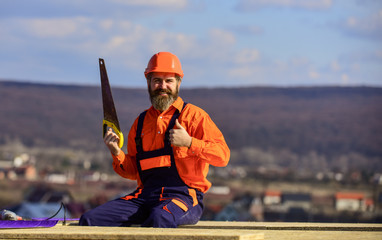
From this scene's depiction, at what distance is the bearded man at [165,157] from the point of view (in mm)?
8156

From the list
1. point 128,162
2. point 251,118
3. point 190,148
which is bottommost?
point 128,162

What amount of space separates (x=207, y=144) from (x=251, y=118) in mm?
180674

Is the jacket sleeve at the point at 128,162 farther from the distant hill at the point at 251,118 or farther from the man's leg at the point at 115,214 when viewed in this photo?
the distant hill at the point at 251,118

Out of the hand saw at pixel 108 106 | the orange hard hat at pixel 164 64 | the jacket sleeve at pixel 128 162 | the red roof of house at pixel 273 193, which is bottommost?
the red roof of house at pixel 273 193

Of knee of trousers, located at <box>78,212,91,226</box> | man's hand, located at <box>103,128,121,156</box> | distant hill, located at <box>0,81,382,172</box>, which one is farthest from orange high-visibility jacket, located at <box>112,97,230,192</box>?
distant hill, located at <box>0,81,382,172</box>

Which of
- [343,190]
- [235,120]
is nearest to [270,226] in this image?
[343,190]

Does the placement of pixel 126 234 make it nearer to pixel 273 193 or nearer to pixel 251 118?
pixel 273 193

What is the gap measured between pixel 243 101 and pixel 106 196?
53736 millimetres

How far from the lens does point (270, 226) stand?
782 cm

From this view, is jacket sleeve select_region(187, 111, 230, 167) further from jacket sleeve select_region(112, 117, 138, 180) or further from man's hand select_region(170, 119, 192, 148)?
jacket sleeve select_region(112, 117, 138, 180)

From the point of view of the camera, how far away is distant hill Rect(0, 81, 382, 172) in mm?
178500

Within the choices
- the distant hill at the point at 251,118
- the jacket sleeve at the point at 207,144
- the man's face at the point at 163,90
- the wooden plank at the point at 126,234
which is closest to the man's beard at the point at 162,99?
the man's face at the point at 163,90

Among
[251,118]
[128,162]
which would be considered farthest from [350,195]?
[128,162]

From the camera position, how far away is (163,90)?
873 centimetres
